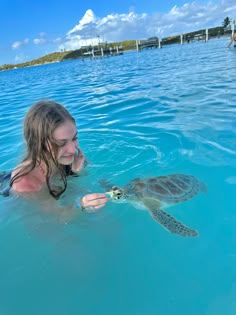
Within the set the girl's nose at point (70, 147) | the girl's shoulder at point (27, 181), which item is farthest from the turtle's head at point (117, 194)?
the girl's shoulder at point (27, 181)

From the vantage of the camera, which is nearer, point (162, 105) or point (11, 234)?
point (11, 234)

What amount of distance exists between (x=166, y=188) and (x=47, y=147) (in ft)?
6.24

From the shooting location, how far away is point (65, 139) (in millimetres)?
2920

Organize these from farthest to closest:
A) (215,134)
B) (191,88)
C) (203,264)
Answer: (191,88), (215,134), (203,264)

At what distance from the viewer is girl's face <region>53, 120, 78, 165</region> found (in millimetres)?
2867

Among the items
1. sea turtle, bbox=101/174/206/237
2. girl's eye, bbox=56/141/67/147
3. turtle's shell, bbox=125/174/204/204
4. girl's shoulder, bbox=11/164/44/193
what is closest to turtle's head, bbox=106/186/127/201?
sea turtle, bbox=101/174/206/237

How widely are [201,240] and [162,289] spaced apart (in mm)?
813

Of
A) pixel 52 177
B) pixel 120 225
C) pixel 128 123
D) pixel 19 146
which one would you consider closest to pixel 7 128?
pixel 19 146

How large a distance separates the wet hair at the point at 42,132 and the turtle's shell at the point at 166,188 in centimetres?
135

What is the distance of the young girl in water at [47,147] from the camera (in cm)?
285

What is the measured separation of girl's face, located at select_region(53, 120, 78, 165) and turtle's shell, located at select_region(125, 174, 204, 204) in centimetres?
123

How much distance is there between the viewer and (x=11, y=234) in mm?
3416

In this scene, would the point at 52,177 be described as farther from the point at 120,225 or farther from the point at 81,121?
the point at 81,121

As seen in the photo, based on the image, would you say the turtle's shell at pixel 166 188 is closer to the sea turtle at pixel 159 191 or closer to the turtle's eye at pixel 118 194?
the sea turtle at pixel 159 191
